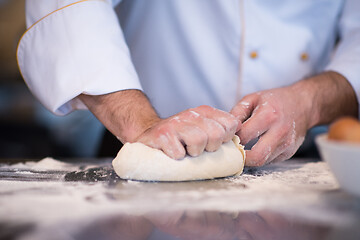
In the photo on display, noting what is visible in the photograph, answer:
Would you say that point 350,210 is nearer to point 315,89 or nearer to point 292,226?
point 292,226

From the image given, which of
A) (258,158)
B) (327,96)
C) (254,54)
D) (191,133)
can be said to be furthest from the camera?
(254,54)

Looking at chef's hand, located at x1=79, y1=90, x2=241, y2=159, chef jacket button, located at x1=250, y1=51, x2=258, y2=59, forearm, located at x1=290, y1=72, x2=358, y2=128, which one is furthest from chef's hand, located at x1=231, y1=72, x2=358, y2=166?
chef jacket button, located at x1=250, y1=51, x2=258, y2=59

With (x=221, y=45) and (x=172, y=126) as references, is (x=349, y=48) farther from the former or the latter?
(x=172, y=126)

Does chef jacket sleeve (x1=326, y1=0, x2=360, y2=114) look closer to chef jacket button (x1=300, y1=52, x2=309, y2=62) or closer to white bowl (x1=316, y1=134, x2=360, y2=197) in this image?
chef jacket button (x1=300, y1=52, x2=309, y2=62)

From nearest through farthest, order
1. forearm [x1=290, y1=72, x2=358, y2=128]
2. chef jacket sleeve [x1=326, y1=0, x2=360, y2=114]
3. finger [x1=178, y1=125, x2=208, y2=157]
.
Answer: finger [x1=178, y1=125, x2=208, y2=157] < forearm [x1=290, y1=72, x2=358, y2=128] < chef jacket sleeve [x1=326, y1=0, x2=360, y2=114]

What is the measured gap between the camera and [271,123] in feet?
3.34

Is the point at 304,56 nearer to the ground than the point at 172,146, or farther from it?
farther from it

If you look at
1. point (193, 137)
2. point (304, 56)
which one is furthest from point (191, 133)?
point (304, 56)

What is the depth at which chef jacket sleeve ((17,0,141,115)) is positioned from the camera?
1.06 metres

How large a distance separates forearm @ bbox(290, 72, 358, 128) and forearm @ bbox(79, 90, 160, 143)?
47cm

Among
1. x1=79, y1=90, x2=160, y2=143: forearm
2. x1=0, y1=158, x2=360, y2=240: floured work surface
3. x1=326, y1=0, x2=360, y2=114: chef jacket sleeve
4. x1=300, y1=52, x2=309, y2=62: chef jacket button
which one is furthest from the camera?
x1=300, y1=52, x2=309, y2=62: chef jacket button

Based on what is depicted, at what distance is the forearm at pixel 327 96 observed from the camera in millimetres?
1181

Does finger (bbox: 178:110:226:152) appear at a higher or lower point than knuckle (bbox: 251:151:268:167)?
higher

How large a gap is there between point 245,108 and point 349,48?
0.59 meters
